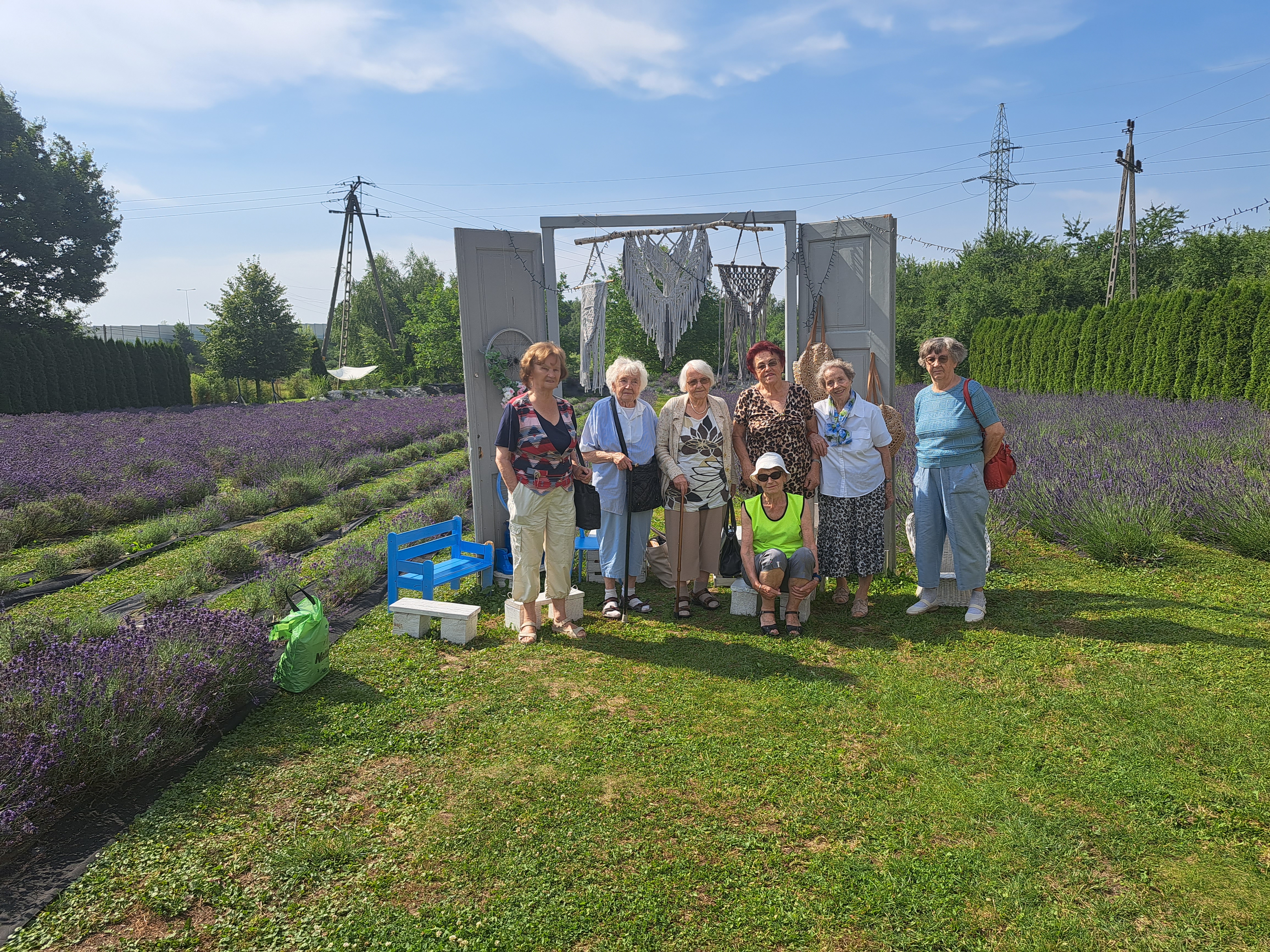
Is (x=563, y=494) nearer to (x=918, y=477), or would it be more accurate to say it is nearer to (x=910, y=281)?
(x=918, y=477)

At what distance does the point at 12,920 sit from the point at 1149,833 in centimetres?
407

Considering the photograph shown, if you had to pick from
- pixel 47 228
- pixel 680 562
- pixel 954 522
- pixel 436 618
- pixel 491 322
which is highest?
pixel 47 228

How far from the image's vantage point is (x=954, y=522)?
196 inches

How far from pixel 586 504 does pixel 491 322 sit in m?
2.12

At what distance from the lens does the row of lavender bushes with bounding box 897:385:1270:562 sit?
5.95m

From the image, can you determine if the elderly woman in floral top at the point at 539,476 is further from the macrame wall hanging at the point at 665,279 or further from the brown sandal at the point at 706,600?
the macrame wall hanging at the point at 665,279

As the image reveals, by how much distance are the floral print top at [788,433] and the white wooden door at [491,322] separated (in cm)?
222

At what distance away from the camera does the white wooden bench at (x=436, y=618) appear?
489cm

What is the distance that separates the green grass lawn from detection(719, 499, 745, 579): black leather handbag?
52 cm

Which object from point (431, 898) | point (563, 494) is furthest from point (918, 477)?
point (431, 898)

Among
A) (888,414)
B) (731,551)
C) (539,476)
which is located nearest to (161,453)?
(539,476)

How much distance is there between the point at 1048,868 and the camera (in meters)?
2.64

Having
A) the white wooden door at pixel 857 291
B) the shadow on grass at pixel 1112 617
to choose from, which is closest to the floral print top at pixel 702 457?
the white wooden door at pixel 857 291

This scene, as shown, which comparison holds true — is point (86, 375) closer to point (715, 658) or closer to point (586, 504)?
point (586, 504)
